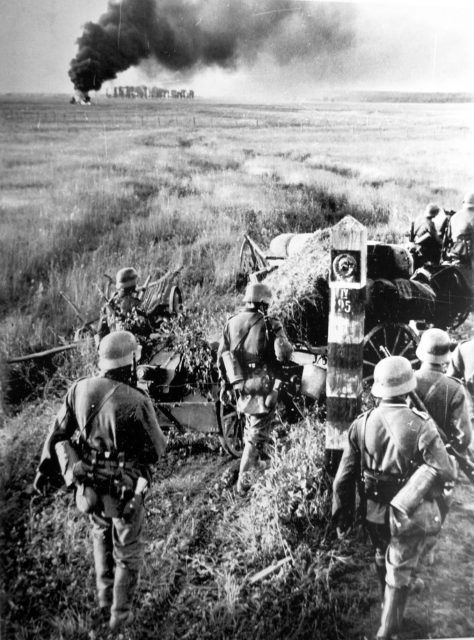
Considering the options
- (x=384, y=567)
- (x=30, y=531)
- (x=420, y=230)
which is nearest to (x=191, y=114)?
(x=420, y=230)

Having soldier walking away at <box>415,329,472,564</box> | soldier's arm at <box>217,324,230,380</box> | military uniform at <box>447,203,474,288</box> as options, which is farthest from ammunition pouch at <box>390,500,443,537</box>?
military uniform at <box>447,203,474,288</box>

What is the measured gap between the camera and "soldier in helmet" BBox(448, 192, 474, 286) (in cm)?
351

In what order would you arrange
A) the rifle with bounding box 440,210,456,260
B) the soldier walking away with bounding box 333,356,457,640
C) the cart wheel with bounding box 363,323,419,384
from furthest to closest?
the rifle with bounding box 440,210,456,260
the cart wheel with bounding box 363,323,419,384
the soldier walking away with bounding box 333,356,457,640

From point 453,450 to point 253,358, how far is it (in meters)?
1.25

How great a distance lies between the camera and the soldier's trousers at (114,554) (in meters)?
2.90

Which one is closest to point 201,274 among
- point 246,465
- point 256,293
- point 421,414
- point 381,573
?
point 256,293

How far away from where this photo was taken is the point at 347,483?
2994 mm

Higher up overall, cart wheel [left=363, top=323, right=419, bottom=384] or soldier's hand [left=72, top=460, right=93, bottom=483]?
cart wheel [left=363, top=323, right=419, bottom=384]

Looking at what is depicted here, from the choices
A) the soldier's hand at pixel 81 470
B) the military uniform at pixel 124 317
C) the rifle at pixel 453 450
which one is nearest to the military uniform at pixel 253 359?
the military uniform at pixel 124 317

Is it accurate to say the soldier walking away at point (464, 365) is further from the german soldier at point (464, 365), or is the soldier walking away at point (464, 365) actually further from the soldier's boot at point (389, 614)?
the soldier's boot at point (389, 614)

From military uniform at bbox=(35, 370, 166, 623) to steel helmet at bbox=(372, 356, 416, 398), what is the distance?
1180 mm

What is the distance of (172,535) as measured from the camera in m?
3.06

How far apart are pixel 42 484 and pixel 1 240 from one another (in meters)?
1.32

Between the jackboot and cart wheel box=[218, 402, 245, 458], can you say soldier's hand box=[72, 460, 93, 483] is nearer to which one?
cart wheel box=[218, 402, 245, 458]
